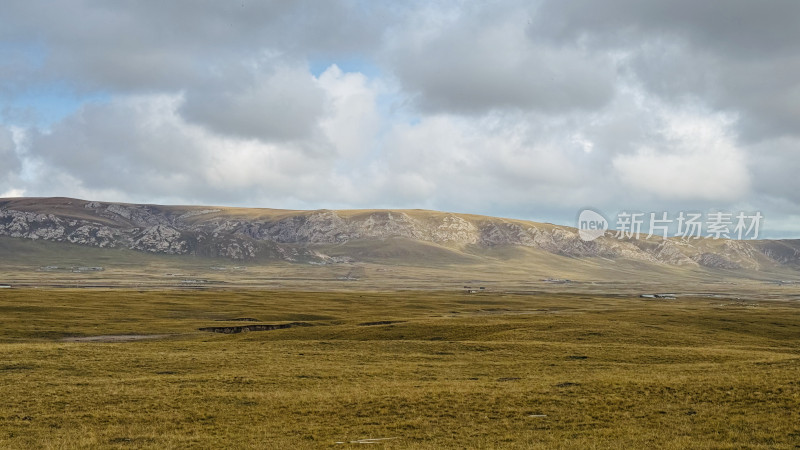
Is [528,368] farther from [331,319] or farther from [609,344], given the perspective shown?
[331,319]

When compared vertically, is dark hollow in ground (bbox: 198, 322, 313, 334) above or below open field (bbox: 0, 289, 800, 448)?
below

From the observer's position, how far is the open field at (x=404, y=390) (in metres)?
27.0

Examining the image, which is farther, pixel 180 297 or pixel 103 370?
pixel 180 297

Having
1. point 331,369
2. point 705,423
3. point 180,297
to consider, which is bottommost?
point 180,297

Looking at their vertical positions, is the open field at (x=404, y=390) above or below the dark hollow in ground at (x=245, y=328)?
above

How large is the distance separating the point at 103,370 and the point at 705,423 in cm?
4192

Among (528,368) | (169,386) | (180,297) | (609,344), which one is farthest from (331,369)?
(180,297)

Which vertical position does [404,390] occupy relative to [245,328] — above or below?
above

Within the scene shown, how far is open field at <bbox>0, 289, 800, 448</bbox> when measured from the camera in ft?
88.5

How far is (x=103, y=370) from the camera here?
4497 centimetres

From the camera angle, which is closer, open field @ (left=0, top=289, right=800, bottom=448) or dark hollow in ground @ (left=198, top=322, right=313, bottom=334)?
open field @ (left=0, top=289, right=800, bottom=448)

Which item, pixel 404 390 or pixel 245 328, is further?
pixel 245 328

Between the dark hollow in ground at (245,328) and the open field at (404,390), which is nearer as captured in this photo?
the open field at (404,390)

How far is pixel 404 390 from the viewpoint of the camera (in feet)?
120
